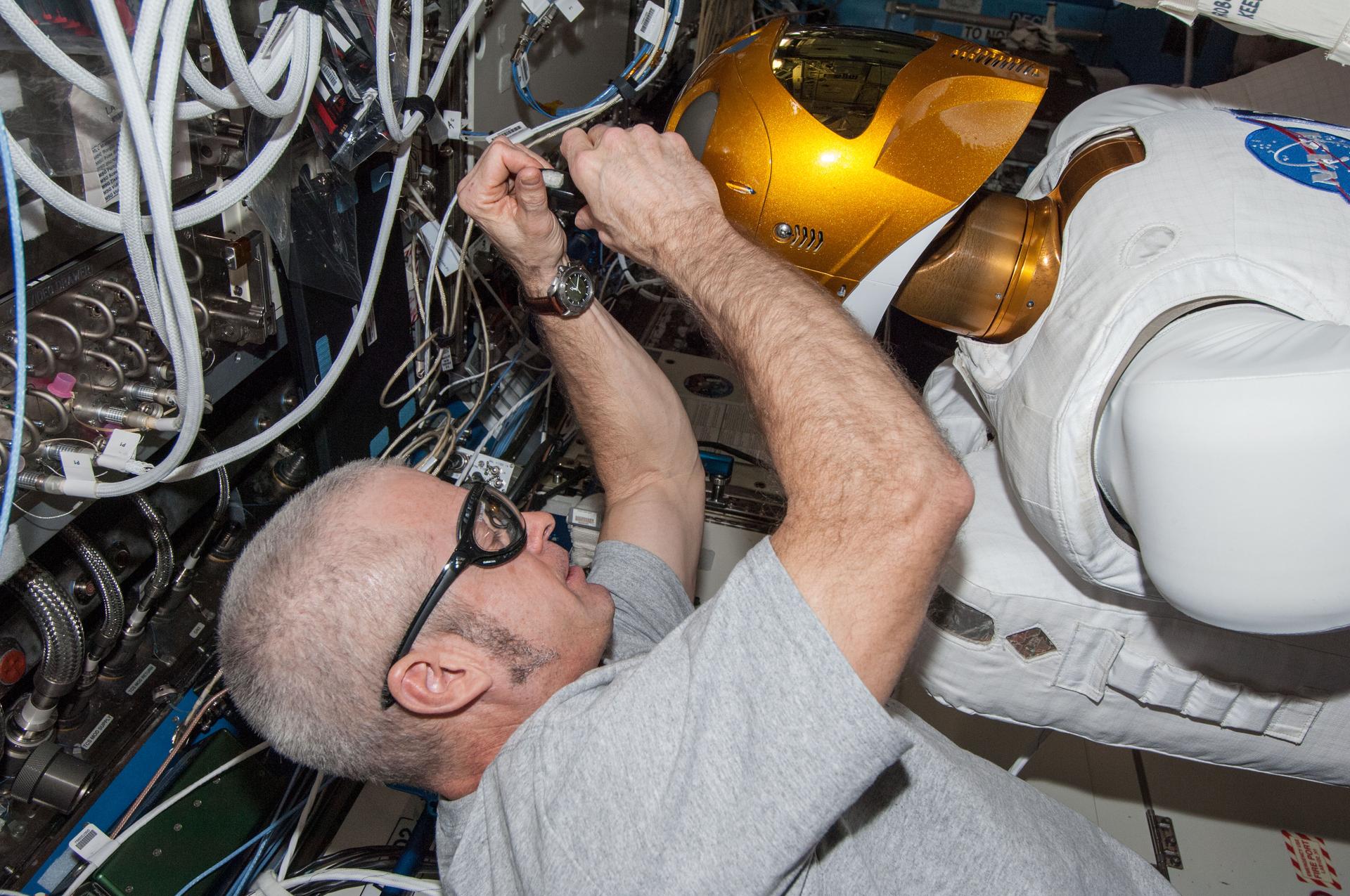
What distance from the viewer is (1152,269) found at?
1.10 metres

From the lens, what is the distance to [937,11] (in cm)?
307

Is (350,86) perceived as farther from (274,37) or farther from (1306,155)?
(1306,155)

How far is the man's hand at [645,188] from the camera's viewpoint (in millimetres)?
1057

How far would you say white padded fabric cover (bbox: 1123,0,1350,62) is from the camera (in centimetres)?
106

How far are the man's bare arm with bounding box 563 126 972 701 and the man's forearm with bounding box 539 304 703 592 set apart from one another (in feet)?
1.36

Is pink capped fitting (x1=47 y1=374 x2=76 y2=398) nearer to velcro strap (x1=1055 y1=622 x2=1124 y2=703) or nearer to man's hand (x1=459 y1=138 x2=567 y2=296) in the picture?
man's hand (x1=459 y1=138 x2=567 y2=296)

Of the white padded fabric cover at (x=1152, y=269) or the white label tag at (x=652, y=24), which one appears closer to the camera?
the white padded fabric cover at (x=1152, y=269)

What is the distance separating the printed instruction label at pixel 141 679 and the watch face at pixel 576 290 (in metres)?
0.89

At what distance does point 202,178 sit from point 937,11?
109 inches

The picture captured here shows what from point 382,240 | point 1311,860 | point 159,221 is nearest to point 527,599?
point 159,221

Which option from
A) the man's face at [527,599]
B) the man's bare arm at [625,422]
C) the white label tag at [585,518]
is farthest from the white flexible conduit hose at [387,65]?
the white label tag at [585,518]

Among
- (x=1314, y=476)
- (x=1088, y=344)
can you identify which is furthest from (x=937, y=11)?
(x=1314, y=476)

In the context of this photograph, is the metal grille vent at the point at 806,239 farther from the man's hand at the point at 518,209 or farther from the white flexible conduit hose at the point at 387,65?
the white flexible conduit hose at the point at 387,65

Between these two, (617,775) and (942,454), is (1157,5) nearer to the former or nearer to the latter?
(942,454)
